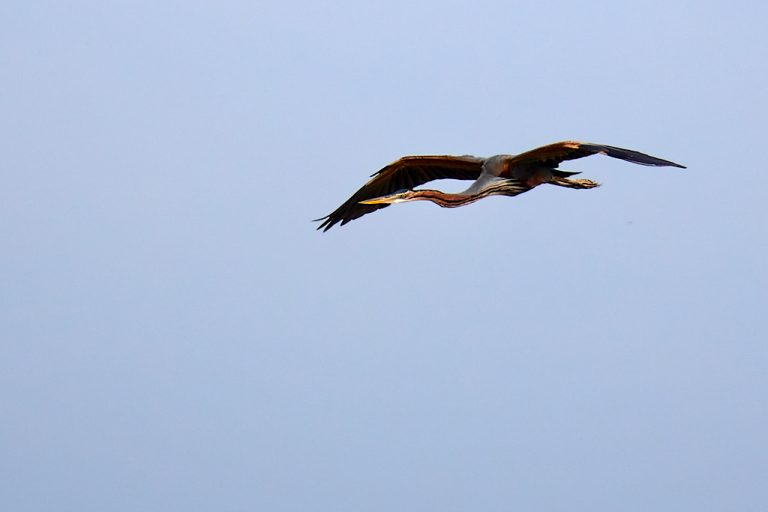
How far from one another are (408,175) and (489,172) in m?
2.30

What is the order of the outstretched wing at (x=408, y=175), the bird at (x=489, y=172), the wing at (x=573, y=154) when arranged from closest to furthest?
the bird at (x=489, y=172) → the wing at (x=573, y=154) → the outstretched wing at (x=408, y=175)

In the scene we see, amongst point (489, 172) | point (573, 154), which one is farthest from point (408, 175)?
point (573, 154)

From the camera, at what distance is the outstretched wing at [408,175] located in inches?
743

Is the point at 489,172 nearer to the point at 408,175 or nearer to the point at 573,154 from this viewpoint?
the point at 573,154

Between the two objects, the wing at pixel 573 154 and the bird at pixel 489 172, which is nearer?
the bird at pixel 489 172

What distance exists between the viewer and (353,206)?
20.5 metres

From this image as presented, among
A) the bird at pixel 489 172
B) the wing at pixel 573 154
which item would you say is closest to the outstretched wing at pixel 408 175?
the bird at pixel 489 172

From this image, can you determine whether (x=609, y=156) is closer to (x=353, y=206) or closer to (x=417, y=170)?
(x=417, y=170)

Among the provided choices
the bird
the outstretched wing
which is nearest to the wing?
the bird

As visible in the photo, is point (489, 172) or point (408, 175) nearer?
point (489, 172)

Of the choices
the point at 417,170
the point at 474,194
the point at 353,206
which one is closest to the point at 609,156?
the point at 474,194

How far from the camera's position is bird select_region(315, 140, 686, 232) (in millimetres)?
16109

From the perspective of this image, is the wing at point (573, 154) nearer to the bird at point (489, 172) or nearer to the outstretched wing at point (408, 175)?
the bird at point (489, 172)

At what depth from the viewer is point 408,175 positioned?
19.5 metres
